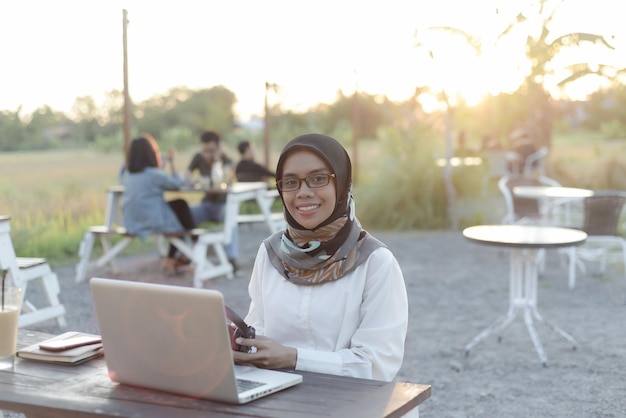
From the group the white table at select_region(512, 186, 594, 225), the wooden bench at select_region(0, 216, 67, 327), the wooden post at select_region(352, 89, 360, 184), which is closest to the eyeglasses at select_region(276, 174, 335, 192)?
the wooden bench at select_region(0, 216, 67, 327)

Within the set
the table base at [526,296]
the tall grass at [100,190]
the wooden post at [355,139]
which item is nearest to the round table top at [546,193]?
the table base at [526,296]

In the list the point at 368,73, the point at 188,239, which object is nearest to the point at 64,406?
the point at 188,239

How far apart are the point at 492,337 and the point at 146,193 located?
3.10 m

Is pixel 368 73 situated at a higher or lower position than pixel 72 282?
higher

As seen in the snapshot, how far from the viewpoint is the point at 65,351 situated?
2.21m

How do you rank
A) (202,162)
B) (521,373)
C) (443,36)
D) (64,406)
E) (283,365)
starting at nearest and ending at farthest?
(64,406), (283,365), (521,373), (202,162), (443,36)

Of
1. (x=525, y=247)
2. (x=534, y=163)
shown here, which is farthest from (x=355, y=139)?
(x=525, y=247)

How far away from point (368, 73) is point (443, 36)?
166 centimetres

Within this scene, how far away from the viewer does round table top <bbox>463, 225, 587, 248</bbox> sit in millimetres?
4723

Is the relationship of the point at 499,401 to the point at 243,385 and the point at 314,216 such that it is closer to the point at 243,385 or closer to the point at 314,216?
the point at 314,216

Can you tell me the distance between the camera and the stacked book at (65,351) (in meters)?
2.18

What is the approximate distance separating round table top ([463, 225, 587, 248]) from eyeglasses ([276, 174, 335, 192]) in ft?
8.60

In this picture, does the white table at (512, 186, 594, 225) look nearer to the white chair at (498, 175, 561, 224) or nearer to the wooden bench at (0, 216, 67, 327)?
the white chair at (498, 175, 561, 224)

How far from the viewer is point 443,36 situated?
11.0 metres
